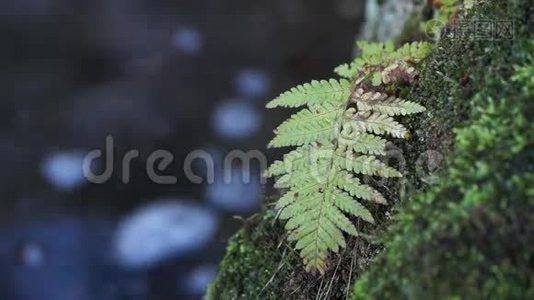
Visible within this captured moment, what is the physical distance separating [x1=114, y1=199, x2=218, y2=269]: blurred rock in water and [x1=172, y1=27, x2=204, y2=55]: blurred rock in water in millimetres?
1726

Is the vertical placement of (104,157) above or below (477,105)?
above

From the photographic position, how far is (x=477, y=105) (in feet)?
5.43

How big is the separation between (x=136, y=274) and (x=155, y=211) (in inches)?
23.0

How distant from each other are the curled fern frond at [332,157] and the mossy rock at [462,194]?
92 millimetres

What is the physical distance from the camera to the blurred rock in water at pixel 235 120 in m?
5.90

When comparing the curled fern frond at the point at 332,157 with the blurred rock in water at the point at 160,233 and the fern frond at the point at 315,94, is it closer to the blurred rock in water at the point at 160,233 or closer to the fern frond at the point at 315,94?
the fern frond at the point at 315,94

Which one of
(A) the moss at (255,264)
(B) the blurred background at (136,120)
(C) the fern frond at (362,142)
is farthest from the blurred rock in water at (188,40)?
(C) the fern frond at (362,142)

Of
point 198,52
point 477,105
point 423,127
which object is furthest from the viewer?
point 198,52

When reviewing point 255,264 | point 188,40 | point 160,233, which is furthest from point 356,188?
point 188,40

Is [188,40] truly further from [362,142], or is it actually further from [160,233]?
[362,142]

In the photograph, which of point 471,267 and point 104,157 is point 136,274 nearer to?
point 104,157

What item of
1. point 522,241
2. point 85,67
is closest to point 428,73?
point 522,241

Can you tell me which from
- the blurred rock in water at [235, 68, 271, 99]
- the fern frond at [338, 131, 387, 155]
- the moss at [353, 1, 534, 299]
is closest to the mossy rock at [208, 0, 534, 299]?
the moss at [353, 1, 534, 299]

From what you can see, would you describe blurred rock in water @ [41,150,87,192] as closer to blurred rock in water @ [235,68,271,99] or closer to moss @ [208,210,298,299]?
blurred rock in water @ [235,68,271,99]
